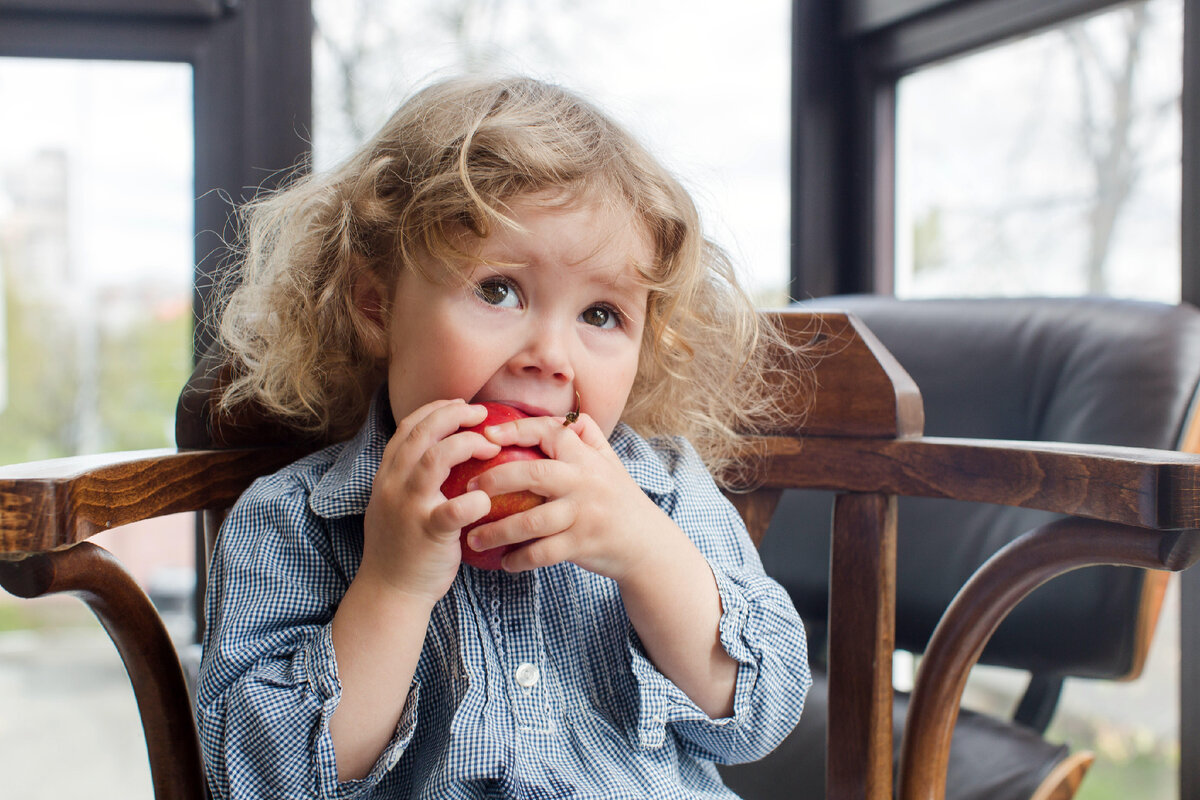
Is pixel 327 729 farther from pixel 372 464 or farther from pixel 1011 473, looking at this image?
pixel 1011 473

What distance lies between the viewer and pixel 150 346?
1389 millimetres

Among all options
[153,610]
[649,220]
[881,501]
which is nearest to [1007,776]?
[881,501]

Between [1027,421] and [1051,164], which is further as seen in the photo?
[1051,164]

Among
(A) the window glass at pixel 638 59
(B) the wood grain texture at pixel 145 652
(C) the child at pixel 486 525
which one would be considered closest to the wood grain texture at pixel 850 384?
(C) the child at pixel 486 525

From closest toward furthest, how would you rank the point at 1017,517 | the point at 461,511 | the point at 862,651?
the point at 461,511, the point at 862,651, the point at 1017,517

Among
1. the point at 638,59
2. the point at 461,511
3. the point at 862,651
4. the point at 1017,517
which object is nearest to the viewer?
the point at 461,511

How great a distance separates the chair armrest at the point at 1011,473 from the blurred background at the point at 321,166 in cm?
60

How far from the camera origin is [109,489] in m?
0.59

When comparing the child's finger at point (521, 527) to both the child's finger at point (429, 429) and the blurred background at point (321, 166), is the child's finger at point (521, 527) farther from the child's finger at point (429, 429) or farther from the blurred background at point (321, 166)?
the blurred background at point (321, 166)

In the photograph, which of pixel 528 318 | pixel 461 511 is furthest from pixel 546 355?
pixel 461 511

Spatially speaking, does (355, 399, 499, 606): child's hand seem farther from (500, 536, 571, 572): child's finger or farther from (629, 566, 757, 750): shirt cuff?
(629, 566, 757, 750): shirt cuff

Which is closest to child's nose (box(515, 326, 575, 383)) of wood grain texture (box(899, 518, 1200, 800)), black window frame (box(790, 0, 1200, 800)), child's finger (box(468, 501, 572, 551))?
child's finger (box(468, 501, 572, 551))

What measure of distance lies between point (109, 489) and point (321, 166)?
0.65 m

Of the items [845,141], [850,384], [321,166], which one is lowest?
[850,384]
